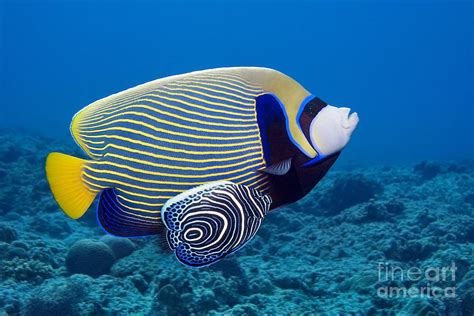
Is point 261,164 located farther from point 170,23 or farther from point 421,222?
point 170,23

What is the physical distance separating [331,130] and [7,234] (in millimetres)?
6367

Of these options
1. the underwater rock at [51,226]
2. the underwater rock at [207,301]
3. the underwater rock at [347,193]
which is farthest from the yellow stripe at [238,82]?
the underwater rock at [347,193]

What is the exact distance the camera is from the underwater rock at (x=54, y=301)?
143 inches

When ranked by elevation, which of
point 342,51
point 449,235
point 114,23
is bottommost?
point 449,235

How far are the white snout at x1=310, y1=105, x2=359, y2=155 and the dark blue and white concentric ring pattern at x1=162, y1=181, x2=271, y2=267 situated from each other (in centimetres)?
22

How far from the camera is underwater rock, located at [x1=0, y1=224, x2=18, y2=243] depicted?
220 inches

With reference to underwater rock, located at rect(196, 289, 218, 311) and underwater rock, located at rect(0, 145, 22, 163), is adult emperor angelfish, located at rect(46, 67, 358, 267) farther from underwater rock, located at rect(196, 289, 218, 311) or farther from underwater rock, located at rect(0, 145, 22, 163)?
underwater rock, located at rect(0, 145, 22, 163)

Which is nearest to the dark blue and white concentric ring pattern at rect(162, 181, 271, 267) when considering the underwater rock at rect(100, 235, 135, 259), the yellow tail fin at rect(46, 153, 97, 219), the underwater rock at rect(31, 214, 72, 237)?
the yellow tail fin at rect(46, 153, 97, 219)

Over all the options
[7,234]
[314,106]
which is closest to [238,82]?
[314,106]

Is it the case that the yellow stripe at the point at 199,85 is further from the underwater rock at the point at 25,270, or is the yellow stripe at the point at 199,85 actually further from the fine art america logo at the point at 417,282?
the underwater rock at the point at 25,270

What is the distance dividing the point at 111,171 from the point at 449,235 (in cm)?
687

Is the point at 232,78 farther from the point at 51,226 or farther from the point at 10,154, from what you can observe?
the point at 10,154

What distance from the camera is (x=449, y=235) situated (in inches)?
244

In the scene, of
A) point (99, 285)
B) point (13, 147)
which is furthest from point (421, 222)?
point (13, 147)
